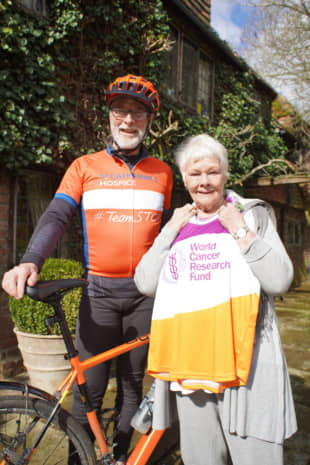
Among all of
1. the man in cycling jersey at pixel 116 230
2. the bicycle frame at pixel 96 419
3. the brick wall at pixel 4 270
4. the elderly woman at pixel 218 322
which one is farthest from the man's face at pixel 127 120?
the brick wall at pixel 4 270

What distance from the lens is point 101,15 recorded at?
17.3 ft

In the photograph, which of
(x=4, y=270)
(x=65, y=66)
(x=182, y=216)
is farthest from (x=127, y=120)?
(x=65, y=66)

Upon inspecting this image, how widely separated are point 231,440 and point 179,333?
18.9 inches

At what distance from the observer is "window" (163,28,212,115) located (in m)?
7.30

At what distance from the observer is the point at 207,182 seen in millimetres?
1626

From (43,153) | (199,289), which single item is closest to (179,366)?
(199,289)

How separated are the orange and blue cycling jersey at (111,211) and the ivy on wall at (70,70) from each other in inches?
98.6

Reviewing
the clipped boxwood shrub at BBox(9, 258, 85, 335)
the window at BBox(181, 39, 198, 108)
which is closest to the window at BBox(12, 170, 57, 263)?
the clipped boxwood shrub at BBox(9, 258, 85, 335)

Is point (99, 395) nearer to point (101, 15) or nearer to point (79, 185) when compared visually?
point (79, 185)

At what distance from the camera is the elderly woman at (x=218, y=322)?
1.46 metres

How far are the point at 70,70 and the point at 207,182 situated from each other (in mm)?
4212

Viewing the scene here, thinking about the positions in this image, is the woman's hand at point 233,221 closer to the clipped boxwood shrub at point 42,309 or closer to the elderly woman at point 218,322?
the elderly woman at point 218,322

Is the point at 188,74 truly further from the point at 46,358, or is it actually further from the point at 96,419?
the point at 96,419

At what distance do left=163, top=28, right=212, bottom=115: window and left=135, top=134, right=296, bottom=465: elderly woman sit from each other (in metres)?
5.77
